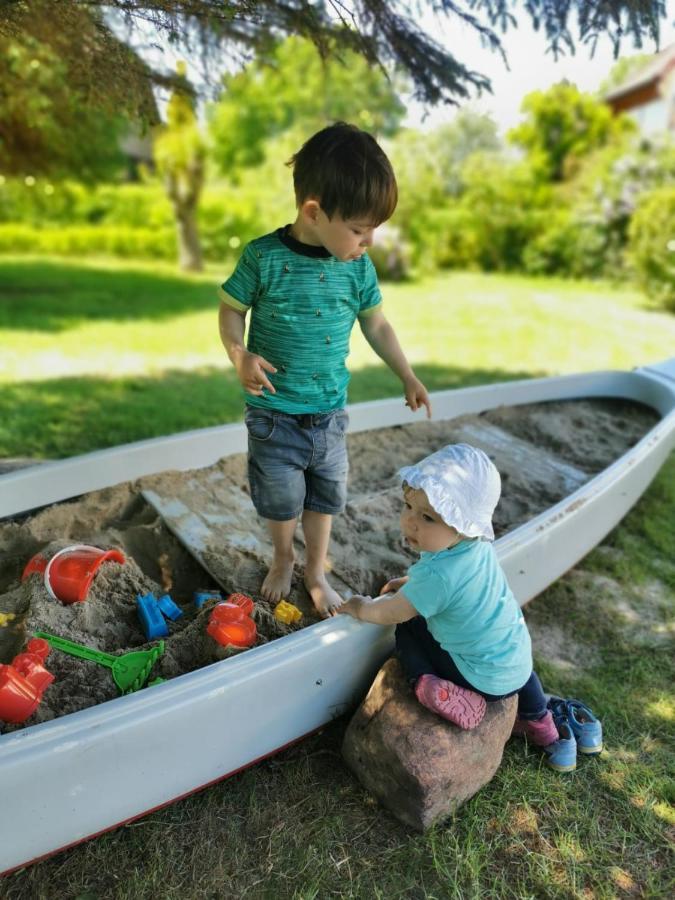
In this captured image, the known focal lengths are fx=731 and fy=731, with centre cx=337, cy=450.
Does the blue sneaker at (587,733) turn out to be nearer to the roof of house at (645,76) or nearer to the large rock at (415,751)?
the large rock at (415,751)

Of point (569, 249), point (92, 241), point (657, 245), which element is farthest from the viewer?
point (92, 241)

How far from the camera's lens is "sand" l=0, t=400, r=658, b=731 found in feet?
7.17

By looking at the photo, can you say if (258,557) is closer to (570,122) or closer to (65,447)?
(65,447)

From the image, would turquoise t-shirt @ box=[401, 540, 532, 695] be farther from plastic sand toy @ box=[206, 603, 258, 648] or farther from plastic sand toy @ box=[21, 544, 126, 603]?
plastic sand toy @ box=[21, 544, 126, 603]

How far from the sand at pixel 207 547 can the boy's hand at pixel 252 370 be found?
0.75m

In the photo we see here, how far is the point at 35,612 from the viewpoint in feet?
7.26

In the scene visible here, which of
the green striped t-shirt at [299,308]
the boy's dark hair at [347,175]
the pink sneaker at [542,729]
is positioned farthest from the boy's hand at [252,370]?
the pink sneaker at [542,729]

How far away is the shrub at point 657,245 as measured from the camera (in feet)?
33.4

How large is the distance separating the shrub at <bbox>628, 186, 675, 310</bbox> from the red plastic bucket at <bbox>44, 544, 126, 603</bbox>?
388 inches

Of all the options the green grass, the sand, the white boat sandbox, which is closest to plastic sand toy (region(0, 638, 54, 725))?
the sand

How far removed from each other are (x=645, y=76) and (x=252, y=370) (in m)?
27.6

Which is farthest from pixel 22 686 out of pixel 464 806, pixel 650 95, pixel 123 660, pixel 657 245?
pixel 650 95

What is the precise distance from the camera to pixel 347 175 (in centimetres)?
204

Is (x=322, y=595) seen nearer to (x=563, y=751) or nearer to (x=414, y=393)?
(x=414, y=393)
